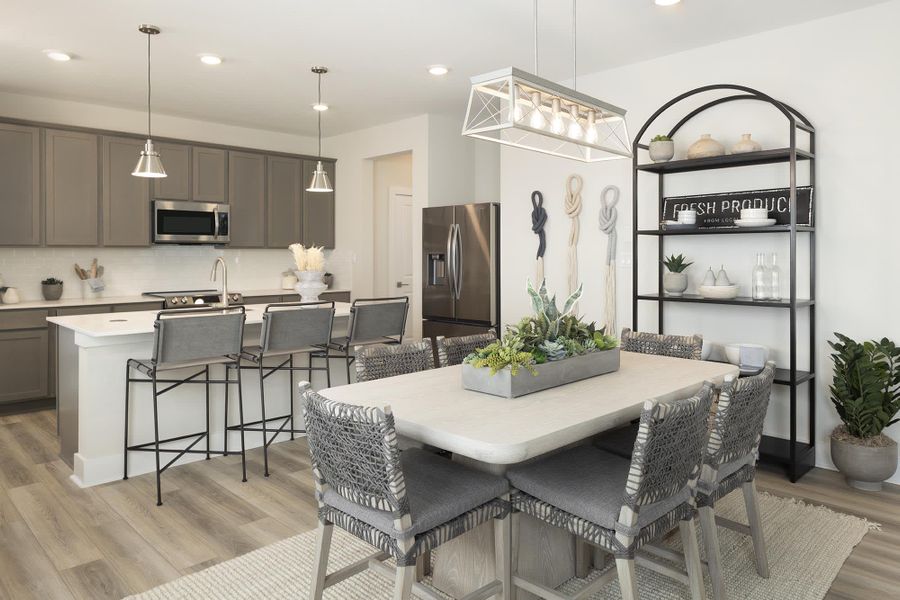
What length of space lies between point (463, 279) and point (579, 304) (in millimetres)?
1151

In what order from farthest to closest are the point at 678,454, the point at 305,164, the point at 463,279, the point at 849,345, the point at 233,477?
the point at 305,164 → the point at 463,279 → the point at 233,477 → the point at 849,345 → the point at 678,454

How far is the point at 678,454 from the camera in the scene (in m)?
1.85

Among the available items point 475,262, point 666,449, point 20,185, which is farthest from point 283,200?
point 666,449

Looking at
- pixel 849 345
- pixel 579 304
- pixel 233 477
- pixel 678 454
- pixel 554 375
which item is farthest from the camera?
pixel 579 304

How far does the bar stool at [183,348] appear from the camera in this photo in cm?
324

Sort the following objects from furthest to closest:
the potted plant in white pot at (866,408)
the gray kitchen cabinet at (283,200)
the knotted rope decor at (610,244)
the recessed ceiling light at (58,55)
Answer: the gray kitchen cabinet at (283,200)
the knotted rope decor at (610,244)
the recessed ceiling light at (58,55)
the potted plant in white pot at (866,408)

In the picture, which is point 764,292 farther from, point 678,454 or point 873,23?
point 678,454

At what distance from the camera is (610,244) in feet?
14.9

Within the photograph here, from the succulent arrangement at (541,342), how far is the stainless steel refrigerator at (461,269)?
265 centimetres

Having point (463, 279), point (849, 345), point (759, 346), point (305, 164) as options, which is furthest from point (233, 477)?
point (305, 164)

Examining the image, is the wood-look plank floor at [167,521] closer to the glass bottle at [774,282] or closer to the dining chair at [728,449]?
the dining chair at [728,449]

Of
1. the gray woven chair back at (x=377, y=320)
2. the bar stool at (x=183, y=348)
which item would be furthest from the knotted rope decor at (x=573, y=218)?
the bar stool at (x=183, y=348)

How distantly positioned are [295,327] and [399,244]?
3730 millimetres

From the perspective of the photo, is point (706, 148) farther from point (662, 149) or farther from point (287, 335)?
point (287, 335)
